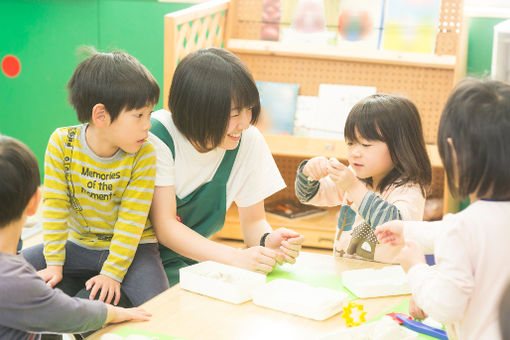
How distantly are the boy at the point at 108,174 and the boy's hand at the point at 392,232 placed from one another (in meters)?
0.60

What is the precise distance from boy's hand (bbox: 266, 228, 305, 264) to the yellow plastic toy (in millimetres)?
255

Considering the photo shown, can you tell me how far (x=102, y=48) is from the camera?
4031 millimetres

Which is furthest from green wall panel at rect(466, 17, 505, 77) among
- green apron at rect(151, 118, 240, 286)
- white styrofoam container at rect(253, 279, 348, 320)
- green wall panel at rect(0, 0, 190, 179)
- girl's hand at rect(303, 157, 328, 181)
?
white styrofoam container at rect(253, 279, 348, 320)

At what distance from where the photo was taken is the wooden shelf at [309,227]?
3.29m

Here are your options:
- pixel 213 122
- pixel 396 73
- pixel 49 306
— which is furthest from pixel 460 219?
pixel 396 73

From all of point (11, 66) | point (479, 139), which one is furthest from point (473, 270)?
point (11, 66)

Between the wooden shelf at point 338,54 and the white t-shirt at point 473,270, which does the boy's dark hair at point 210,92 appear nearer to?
the white t-shirt at point 473,270

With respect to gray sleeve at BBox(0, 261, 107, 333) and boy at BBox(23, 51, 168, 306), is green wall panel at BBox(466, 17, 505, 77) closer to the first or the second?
boy at BBox(23, 51, 168, 306)

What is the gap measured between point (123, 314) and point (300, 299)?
0.36m

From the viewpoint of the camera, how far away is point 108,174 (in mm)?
1613

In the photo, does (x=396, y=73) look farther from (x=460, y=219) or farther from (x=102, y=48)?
(x=460, y=219)

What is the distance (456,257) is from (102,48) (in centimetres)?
338

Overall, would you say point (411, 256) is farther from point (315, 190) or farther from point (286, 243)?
point (315, 190)

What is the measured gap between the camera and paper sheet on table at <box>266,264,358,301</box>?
4.84 ft
